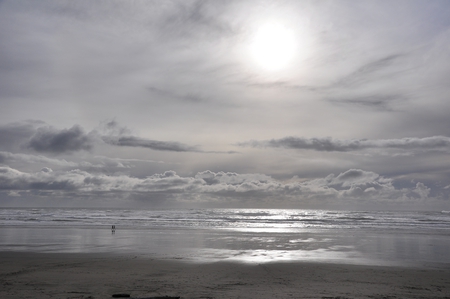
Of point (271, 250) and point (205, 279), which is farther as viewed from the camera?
point (271, 250)

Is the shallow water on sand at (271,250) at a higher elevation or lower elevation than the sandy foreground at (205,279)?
lower

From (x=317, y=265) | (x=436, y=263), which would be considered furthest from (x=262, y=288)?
(x=436, y=263)

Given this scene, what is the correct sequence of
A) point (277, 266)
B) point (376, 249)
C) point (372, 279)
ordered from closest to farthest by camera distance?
point (372, 279)
point (277, 266)
point (376, 249)

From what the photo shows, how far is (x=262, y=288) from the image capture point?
12.7 metres

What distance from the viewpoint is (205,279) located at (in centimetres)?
1402

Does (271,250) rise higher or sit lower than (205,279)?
lower

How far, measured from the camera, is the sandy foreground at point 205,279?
1186 cm

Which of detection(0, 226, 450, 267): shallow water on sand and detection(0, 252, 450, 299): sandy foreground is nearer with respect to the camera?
detection(0, 252, 450, 299): sandy foreground

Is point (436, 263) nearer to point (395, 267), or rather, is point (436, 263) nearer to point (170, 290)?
point (395, 267)

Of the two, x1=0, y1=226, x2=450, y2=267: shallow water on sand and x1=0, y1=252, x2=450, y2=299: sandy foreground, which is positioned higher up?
x1=0, y1=252, x2=450, y2=299: sandy foreground

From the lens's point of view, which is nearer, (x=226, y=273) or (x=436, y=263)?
(x=226, y=273)

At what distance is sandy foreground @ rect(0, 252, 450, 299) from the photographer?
38.9 ft

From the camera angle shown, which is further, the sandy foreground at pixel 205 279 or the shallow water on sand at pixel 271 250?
the shallow water on sand at pixel 271 250

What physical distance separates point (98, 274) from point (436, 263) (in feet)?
58.6
